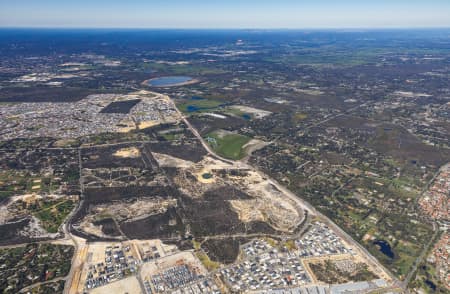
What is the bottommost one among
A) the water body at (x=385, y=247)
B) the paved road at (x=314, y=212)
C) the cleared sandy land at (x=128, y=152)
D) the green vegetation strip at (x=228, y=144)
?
the water body at (x=385, y=247)

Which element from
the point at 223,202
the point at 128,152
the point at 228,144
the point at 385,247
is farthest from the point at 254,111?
the point at 385,247

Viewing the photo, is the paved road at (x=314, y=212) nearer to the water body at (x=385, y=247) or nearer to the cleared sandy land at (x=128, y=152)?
the water body at (x=385, y=247)

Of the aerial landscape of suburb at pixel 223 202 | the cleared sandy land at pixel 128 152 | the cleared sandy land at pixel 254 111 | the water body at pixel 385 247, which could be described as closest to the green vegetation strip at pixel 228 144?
the aerial landscape of suburb at pixel 223 202

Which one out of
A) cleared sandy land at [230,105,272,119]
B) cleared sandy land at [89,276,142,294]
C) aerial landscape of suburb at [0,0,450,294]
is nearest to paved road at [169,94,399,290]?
aerial landscape of suburb at [0,0,450,294]

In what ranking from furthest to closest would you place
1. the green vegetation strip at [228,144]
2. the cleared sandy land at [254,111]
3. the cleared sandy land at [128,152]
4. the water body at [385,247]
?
the cleared sandy land at [254,111] < the green vegetation strip at [228,144] < the cleared sandy land at [128,152] < the water body at [385,247]

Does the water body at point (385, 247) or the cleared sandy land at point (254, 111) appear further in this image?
the cleared sandy land at point (254, 111)

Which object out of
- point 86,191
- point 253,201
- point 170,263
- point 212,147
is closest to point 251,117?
point 212,147

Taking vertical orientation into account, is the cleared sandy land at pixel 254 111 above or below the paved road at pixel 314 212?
above

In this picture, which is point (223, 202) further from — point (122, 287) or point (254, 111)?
point (254, 111)

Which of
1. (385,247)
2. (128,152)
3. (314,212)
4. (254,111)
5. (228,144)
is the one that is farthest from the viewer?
(254,111)

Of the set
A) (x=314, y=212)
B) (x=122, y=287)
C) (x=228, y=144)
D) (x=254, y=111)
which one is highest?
(x=254, y=111)
